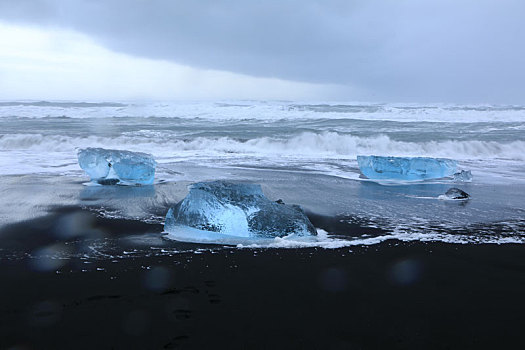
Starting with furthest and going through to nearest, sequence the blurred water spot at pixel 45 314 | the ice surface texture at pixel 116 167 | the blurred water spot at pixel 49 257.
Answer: the ice surface texture at pixel 116 167, the blurred water spot at pixel 49 257, the blurred water spot at pixel 45 314

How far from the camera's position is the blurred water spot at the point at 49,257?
3271 mm

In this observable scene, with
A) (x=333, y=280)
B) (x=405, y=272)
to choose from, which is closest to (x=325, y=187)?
(x=405, y=272)

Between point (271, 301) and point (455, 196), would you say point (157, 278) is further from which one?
point (455, 196)

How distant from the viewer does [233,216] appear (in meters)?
4.14

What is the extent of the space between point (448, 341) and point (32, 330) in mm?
2247

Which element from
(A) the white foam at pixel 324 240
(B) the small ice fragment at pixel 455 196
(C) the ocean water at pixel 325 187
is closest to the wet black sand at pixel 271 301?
(A) the white foam at pixel 324 240

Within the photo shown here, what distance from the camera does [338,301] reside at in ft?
9.00

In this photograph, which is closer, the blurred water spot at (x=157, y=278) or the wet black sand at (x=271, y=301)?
the wet black sand at (x=271, y=301)

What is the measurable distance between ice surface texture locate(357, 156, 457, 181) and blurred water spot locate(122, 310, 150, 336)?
6428 millimetres

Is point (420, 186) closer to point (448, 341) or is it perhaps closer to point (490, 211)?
point (490, 211)

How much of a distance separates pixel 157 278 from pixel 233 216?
4.02 feet

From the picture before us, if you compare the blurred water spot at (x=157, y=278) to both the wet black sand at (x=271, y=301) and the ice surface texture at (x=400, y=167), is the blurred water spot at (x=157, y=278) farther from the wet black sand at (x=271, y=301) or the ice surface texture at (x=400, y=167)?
the ice surface texture at (x=400, y=167)

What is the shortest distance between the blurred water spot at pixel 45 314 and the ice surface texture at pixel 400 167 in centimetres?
661

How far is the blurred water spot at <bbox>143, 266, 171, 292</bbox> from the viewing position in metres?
2.91
